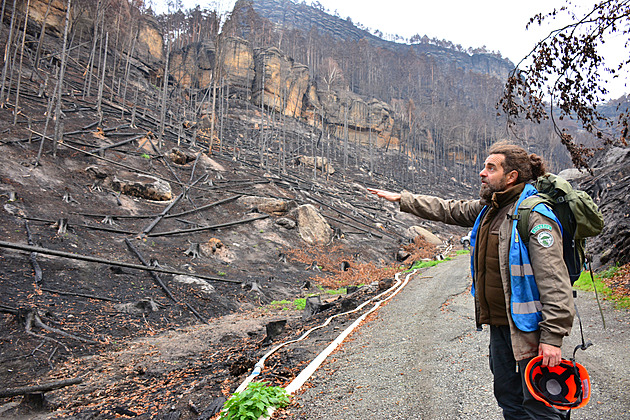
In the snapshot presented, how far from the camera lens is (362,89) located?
69938 mm

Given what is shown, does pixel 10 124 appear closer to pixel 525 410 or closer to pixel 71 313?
pixel 71 313

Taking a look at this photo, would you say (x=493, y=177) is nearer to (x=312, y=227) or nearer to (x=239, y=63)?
(x=312, y=227)

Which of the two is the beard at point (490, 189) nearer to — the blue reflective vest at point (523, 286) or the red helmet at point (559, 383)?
the blue reflective vest at point (523, 286)

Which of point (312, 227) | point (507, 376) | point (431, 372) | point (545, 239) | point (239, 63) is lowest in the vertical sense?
point (312, 227)

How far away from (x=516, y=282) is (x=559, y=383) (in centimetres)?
53

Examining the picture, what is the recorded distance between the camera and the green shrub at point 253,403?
301 centimetres

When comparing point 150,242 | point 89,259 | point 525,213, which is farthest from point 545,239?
point 150,242

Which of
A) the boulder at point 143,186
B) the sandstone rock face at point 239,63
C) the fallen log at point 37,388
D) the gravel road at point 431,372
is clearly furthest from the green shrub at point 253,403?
the sandstone rock face at point 239,63

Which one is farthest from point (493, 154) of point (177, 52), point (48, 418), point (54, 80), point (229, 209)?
point (177, 52)

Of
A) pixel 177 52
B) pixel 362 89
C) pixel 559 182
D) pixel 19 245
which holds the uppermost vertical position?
pixel 362 89

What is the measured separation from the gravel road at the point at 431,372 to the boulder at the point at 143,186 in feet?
43.8

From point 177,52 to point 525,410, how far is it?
59085 mm

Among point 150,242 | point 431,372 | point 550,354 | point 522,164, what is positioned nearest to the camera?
point 550,354

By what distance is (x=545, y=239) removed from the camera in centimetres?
190
